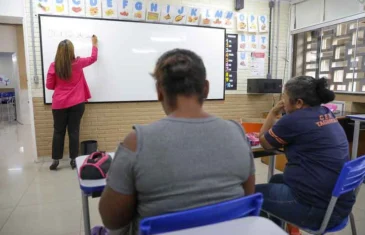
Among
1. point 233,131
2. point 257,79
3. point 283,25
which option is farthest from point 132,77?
point 233,131

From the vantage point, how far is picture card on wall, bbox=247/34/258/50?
4.59 meters

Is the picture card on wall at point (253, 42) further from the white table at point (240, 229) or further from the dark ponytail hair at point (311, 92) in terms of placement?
the white table at point (240, 229)

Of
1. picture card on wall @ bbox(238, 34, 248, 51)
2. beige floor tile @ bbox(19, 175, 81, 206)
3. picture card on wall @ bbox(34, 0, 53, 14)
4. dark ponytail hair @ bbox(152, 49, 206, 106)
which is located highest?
picture card on wall @ bbox(34, 0, 53, 14)

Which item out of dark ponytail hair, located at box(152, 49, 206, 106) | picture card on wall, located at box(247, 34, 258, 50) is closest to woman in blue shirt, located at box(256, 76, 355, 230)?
dark ponytail hair, located at box(152, 49, 206, 106)

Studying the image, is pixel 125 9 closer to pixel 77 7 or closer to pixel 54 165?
pixel 77 7

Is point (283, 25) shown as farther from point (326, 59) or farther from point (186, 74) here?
point (186, 74)

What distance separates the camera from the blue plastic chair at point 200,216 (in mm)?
737

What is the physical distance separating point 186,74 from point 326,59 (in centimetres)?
437

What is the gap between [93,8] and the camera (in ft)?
12.0

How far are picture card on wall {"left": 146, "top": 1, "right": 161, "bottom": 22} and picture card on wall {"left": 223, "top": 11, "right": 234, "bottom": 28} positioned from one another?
3.73 feet

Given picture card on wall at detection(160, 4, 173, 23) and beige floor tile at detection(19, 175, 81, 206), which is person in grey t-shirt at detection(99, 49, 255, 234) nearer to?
beige floor tile at detection(19, 175, 81, 206)

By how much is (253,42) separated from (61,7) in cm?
309

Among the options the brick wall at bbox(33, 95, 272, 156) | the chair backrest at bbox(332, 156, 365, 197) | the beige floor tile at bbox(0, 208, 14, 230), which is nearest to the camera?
the chair backrest at bbox(332, 156, 365, 197)

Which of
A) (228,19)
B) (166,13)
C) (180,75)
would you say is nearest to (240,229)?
(180,75)
